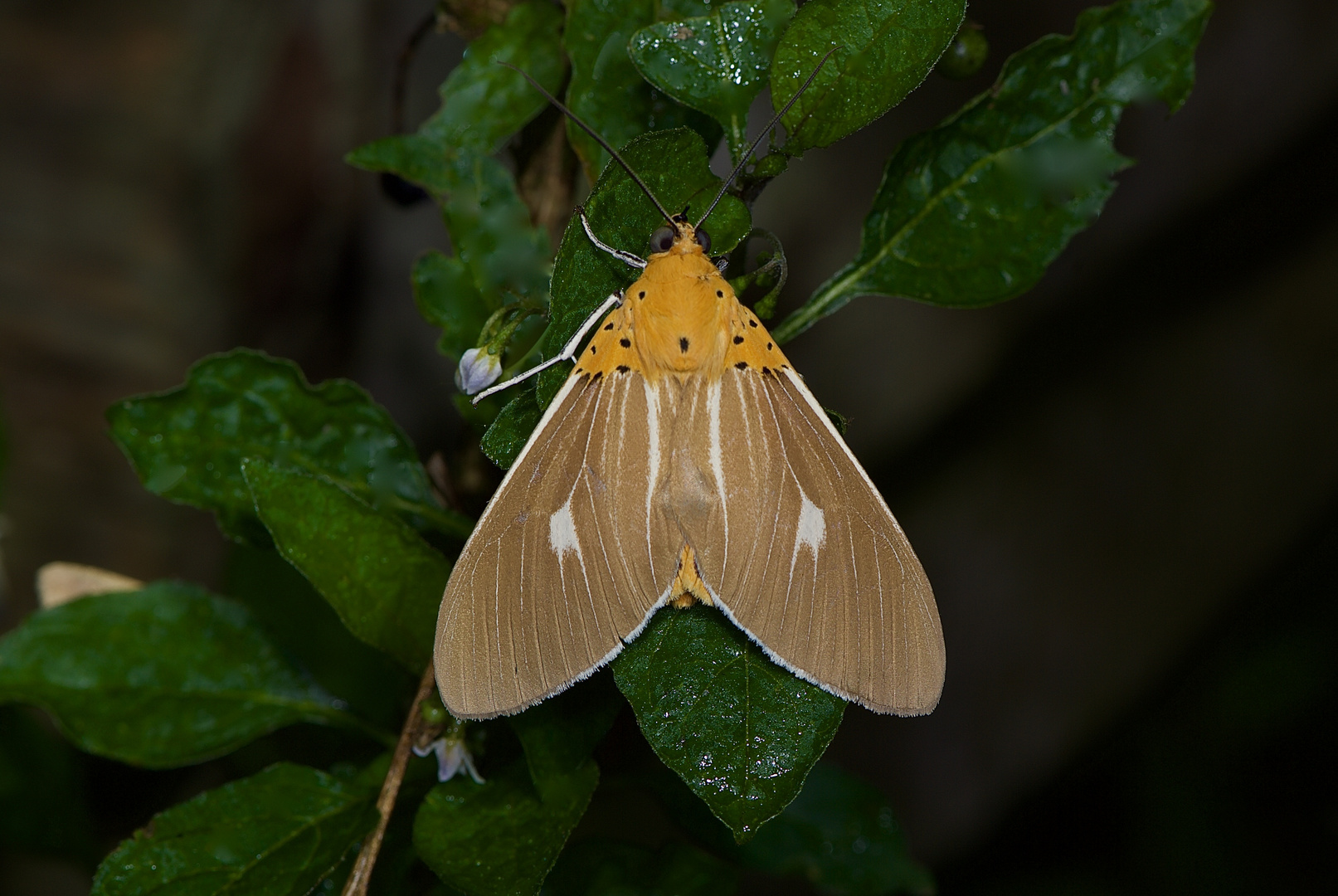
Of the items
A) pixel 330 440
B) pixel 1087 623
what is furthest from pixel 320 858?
pixel 1087 623

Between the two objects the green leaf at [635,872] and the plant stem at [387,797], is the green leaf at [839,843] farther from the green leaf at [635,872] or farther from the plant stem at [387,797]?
the plant stem at [387,797]

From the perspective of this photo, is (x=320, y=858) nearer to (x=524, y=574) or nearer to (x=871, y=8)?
(x=524, y=574)

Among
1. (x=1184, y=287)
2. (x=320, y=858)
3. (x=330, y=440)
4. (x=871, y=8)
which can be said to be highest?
(x=871, y=8)

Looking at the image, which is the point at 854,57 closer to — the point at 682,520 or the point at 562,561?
the point at 682,520

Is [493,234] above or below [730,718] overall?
above

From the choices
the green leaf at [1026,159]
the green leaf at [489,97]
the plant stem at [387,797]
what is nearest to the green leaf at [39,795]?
the plant stem at [387,797]

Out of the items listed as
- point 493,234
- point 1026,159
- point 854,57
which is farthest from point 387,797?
point 1026,159

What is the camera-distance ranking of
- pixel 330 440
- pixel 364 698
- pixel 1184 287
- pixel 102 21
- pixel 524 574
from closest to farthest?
pixel 524 574 < pixel 330 440 < pixel 364 698 < pixel 102 21 < pixel 1184 287
